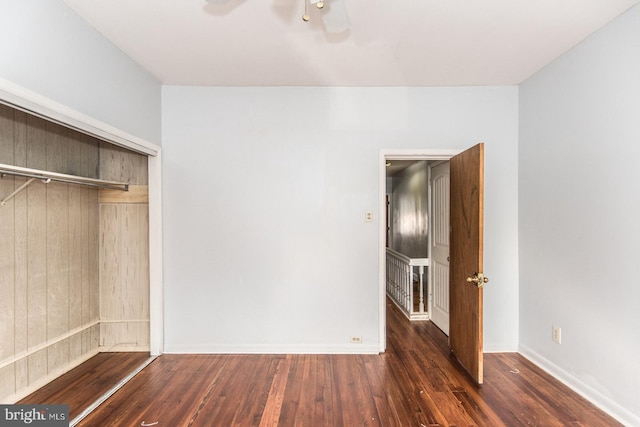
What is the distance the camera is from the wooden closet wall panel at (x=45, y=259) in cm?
227

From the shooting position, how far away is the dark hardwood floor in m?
2.04

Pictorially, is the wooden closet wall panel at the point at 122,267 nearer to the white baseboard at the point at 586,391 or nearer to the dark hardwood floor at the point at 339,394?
the dark hardwood floor at the point at 339,394

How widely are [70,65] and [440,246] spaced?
379 centimetres

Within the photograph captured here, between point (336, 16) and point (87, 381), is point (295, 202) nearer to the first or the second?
point (336, 16)

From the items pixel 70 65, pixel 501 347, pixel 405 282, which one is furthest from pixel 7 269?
pixel 501 347

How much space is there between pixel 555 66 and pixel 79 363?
495 cm

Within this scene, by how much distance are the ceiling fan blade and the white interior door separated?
228 centimetres

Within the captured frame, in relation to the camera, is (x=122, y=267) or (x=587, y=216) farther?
(x=122, y=267)

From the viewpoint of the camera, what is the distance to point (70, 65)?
192cm

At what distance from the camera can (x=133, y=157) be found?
3154 mm

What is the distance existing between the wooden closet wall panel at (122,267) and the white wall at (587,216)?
3746 mm

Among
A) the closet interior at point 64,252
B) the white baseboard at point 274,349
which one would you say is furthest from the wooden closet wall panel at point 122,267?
the white baseboard at point 274,349

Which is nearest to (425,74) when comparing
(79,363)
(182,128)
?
(182,128)

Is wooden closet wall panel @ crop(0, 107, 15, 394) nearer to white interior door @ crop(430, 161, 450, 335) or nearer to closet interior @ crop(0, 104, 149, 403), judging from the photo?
closet interior @ crop(0, 104, 149, 403)
